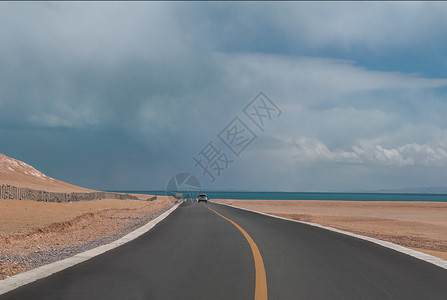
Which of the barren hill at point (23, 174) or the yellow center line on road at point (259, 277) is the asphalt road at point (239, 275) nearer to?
the yellow center line on road at point (259, 277)

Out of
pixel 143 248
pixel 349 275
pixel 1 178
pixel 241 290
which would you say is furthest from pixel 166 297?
pixel 1 178

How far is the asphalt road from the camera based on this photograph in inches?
278

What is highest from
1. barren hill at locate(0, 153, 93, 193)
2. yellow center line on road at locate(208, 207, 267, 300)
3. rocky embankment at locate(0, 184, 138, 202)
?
barren hill at locate(0, 153, 93, 193)

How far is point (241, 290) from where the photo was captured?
23.6 ft

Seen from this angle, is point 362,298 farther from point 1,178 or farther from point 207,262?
point 1,178

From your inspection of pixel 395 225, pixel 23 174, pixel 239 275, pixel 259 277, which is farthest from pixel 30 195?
pixel 23 174

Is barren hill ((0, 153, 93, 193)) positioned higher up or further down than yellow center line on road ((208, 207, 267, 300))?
higher up

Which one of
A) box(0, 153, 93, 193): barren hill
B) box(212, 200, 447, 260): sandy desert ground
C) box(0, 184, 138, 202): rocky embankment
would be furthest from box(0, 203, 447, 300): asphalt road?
box(0, 153, 93, 193): barren hill

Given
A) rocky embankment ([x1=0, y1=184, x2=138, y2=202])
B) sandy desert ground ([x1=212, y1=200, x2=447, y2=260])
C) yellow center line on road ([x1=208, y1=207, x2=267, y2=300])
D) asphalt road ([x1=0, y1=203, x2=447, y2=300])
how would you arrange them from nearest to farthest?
yellow center line on road ([x1=208, y1=207, x2=267, y2=300])
asphalt road ([x1=0, y1=203, x2=447, y2=300])
sandy desert ground ([x1=212, y1=200, x2=447, y2=260])
rocky embankment ([x1=0, y1=184, x2=138, y2=202])

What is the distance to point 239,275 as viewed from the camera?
335 inches

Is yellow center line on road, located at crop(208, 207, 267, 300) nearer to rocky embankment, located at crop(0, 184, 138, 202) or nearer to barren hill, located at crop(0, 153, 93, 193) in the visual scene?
rocky embankment, located at crop(0, 184, 138, 202)

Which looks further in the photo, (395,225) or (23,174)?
(23,174)

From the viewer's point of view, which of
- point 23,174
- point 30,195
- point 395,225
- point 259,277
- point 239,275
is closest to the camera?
point 259,277

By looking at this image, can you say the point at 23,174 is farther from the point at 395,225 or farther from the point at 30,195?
the point at 395,225
